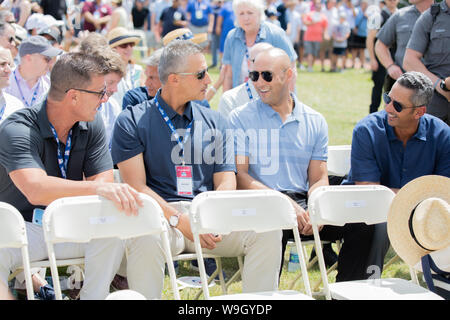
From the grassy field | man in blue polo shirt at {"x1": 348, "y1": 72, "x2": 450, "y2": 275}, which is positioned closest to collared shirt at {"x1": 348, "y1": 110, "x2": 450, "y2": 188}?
man in blue polo shirt at {"x1": 348, "y1": 72, "x2": 450, "y2": 275}

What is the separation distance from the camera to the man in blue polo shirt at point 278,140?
175 inches

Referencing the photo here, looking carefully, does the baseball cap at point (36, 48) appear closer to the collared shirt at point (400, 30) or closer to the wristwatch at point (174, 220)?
the wristwatch at point (174, 220)

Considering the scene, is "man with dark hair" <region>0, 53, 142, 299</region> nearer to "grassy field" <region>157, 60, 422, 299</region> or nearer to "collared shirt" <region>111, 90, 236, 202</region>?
"collared shirt" <region>111, 90, 236, 202</region>

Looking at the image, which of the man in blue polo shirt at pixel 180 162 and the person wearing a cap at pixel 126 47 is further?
the person wearing a cap at pixel 126 47

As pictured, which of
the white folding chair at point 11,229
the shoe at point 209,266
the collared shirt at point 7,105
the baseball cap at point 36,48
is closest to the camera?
the white folding chair at point 11,229

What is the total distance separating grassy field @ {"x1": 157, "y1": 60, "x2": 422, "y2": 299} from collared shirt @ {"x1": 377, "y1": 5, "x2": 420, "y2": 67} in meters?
2.39

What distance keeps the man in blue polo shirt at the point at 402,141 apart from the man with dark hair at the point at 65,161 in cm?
169

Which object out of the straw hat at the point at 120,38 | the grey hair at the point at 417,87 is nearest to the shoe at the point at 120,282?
the grey hair at the point at 417,87

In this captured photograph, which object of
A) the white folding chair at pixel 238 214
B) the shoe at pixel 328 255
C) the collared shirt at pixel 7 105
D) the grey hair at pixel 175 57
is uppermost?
the grey hair at pixel 175 57

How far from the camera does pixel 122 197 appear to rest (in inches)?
128

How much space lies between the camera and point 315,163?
4508 millimetres

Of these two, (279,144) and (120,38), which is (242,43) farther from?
(279,144)

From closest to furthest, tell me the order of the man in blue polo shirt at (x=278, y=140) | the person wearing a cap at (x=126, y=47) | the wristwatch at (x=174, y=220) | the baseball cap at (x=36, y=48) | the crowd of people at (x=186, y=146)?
1. the crowd of people at (x=186, y=146)
2. the wristwatch at (x=174, y=220)
3. the man in blue polo shirt at (x=278, y=140)
4. the baseball cap at (x=36, y=48)
5. the person wearing a cap at (x=126, y=47)

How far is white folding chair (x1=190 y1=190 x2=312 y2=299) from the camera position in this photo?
333 centimetres
